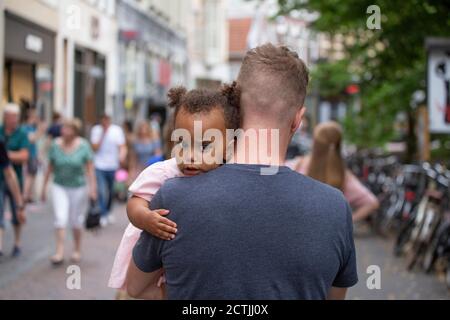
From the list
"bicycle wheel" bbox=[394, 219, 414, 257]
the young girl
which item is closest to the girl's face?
the young girl

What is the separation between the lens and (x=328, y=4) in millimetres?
14430

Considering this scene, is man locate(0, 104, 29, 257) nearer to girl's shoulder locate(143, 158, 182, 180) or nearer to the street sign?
the street sign

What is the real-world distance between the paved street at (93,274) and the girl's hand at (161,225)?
5298 mm

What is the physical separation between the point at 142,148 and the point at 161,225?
12959mm

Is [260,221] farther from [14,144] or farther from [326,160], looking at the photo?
[14,144]

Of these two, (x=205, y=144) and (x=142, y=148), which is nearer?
(x=205, y=144)

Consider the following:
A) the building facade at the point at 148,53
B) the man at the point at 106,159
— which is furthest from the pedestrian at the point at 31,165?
the building facade at the point at 148,53

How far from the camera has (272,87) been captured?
101 inches

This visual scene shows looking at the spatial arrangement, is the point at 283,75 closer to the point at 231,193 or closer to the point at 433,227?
the point at 231,193

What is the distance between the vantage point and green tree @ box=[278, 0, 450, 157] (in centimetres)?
1331

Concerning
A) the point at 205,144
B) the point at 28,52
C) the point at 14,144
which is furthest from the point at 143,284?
the point at 28,52

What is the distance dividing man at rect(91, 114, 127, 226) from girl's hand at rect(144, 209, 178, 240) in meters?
11.3

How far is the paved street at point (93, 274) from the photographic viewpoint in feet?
26.2
